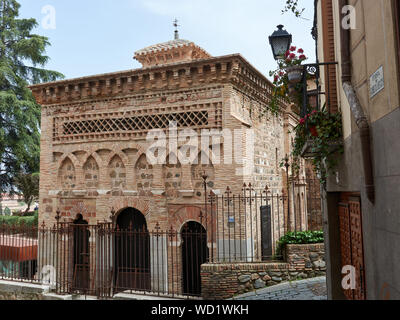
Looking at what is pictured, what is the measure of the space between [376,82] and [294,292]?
191 inches

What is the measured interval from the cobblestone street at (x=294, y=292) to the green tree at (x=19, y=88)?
18.8 m

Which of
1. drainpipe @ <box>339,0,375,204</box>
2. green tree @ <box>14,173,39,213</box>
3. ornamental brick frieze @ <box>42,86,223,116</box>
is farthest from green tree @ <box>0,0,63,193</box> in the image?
drainpipe @ <box>339,0,375,204</box>

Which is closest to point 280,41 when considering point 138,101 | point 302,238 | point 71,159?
point 302,238

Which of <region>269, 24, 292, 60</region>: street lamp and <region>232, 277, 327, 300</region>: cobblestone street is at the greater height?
<region>269, 24, 292, 60</region>: street lamp

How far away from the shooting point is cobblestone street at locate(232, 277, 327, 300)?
6.46 m

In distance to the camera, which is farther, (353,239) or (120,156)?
(120,156)

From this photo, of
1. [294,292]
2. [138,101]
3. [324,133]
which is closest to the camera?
[324,133]

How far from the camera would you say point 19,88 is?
22.0 m

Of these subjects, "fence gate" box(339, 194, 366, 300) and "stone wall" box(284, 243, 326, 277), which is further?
"stone wall" box(284, 243, 326, 277)

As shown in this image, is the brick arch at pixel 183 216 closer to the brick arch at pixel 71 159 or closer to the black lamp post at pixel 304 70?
the brick arch at pixel 71 159

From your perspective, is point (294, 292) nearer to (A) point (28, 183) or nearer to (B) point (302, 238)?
(B) point (302, 238)

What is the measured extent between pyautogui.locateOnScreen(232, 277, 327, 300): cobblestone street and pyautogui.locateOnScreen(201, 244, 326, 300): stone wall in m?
0.16

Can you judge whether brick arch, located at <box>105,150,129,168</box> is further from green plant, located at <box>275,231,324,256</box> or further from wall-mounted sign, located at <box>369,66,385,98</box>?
wall-mounted sign, located at <box>369,66,385,98</box>

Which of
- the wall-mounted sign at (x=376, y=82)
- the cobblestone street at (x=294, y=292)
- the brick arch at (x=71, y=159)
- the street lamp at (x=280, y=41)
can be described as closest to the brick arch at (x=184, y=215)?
the cobblestone street at (x=294, y=292)
